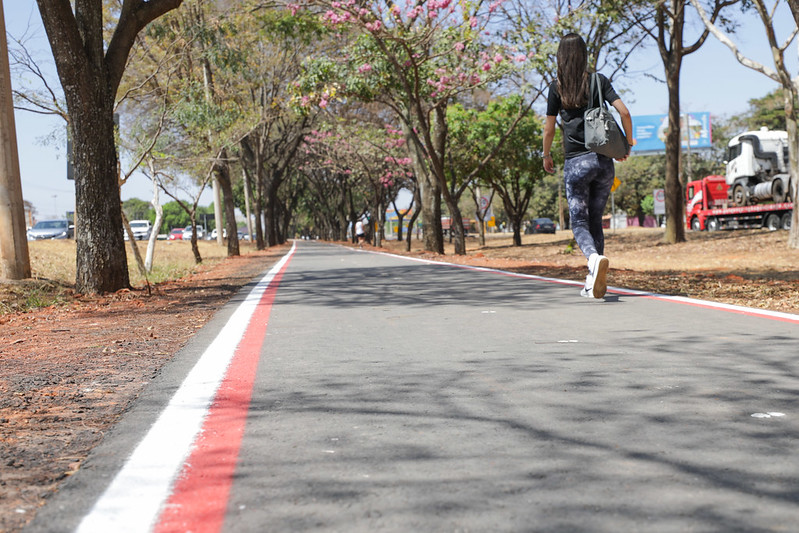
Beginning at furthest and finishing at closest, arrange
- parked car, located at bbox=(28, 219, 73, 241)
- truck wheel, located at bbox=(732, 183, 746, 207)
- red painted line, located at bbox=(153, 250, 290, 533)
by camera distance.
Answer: parked car, located at bbox=(28, 219, 73, 241) < truck wheel, located at bbox=(732, 183, 746, 207) < red painted line, located at bbox=(153, 250, 290, 533)

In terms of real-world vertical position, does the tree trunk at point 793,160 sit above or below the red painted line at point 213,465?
above

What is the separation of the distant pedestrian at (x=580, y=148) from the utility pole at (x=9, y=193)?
776cm

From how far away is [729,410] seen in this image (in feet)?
11.2

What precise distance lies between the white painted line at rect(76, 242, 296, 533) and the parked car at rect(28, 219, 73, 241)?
42.8 metres

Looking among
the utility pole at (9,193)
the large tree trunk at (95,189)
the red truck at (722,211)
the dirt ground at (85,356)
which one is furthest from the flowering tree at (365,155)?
the dirt ground at (85,356)

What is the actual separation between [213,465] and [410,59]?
18.9 meters

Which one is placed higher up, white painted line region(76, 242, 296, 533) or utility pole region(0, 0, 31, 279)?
utility pole region(0, 0, 31, 279)

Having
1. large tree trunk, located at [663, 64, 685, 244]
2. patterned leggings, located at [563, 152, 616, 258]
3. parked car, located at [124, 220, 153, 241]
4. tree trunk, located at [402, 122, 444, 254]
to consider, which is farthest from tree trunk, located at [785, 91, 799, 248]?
parked car, located at [124, 220, 153, 241]

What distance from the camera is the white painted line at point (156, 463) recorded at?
2.31 meters

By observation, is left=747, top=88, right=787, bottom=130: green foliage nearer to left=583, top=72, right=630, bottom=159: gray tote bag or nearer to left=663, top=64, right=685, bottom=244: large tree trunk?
left=663, top=64, right=685, bottom=244: large tree trunk

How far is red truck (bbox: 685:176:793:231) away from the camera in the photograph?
1213 inches

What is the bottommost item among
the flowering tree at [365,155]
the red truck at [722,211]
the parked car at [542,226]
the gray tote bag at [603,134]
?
the parked car at [542,226]

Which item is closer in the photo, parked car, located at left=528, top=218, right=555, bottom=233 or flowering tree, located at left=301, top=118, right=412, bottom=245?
flowering tree, located at left=301, top=118, right=412, bottom=245

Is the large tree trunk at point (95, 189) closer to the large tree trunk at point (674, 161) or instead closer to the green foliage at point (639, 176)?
the large tree trunk at point (674, 161)
